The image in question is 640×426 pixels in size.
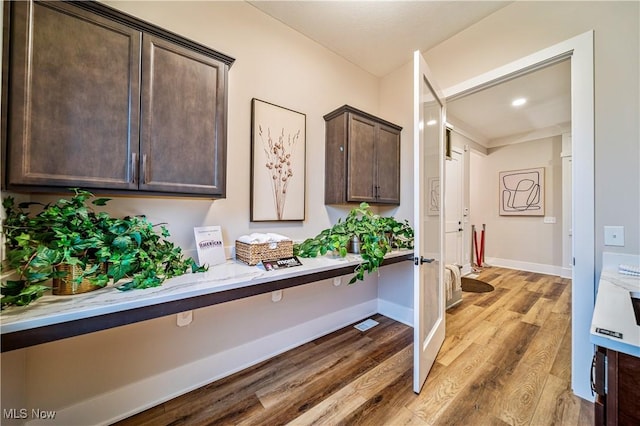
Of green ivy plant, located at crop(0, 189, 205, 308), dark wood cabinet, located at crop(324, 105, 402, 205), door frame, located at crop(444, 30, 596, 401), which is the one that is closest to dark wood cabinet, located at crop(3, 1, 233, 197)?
green ivy plant, located at crop(0, 189, 205, 308)

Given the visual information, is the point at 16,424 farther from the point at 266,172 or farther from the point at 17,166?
the point at 266,172

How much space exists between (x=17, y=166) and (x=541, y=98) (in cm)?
521

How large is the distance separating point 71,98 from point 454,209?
4799 mm

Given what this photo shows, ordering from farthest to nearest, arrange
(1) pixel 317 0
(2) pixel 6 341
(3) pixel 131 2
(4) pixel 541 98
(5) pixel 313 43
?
1. (4) pixel 541 98
2. (5) pixel 313 43
3. (1) pixel 317 0
4. (3) pixel 131 2
5. (2) pixel 6 341

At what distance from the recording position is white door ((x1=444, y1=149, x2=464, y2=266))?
163 inches

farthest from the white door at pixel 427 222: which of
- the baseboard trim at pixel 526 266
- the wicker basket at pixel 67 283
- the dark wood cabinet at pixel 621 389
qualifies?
the baseboard trim at pixel 526 266

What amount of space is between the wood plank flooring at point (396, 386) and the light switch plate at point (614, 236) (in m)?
1.04

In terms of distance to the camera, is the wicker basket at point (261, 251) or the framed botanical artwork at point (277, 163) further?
the framed botanical artwork at point (277, 163)

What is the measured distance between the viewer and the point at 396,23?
212 centimetres

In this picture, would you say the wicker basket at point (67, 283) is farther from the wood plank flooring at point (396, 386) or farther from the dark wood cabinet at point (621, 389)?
the dark wood cabinet at point (621, 389)

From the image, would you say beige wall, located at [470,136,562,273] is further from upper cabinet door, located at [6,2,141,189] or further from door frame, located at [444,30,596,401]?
upper cabinet door, located at [6,2,141,189]

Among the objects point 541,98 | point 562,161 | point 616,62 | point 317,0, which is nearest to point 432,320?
point 616,62

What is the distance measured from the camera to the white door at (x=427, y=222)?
1615 mm

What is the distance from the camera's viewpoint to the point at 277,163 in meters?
2.05
